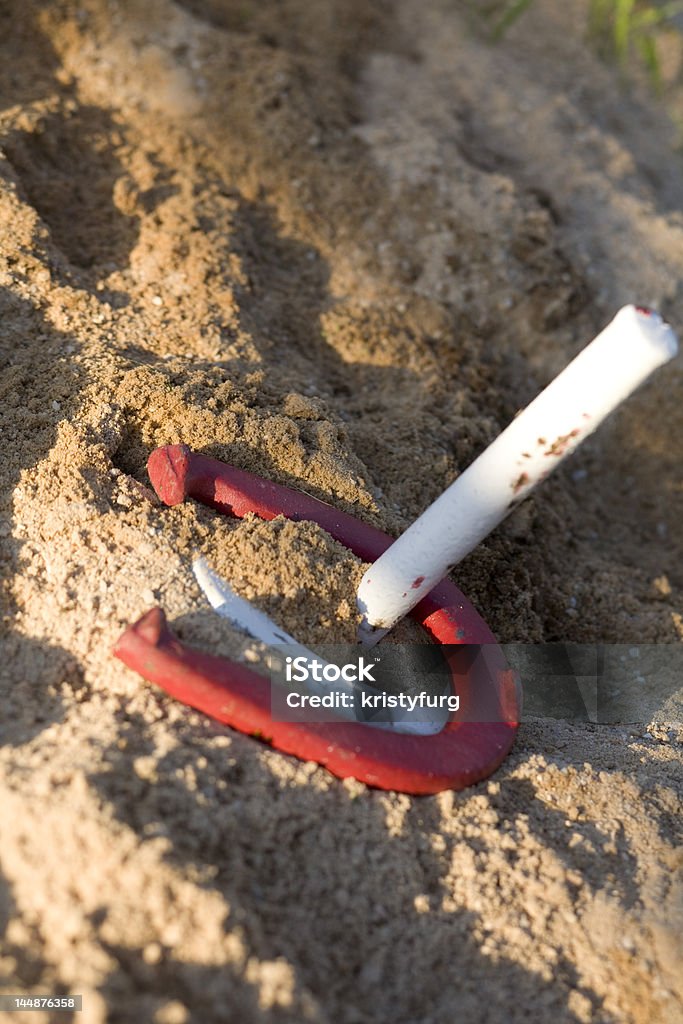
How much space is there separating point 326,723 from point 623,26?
4170 millimetres

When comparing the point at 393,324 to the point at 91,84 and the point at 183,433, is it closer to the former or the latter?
the point at 183,433

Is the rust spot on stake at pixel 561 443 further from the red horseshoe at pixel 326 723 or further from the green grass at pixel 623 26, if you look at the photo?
the green grass at pixel 623 26

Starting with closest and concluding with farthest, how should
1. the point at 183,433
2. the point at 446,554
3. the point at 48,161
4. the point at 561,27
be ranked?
the point at 446,554, the point at 183,433, the point at 48,161, the point at 561,27

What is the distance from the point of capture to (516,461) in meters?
1.79

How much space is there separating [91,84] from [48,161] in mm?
552

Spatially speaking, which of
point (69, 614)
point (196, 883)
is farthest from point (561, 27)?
point (196, 883)

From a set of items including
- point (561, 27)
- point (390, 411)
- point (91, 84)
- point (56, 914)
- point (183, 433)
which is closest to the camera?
point (56, 914)

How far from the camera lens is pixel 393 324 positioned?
3297 mm

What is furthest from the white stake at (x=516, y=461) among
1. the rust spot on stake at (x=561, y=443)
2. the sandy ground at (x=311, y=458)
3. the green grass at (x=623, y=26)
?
the green grass at (x=623, y=26)

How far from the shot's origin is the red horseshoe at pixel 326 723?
1.87 metres

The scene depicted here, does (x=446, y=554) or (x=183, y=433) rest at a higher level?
(x=446, y=554)

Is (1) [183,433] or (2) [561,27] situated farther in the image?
(2) [561,27]

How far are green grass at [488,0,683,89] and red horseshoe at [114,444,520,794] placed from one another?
3.41m

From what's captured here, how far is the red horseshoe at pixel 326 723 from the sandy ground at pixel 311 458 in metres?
0.06
